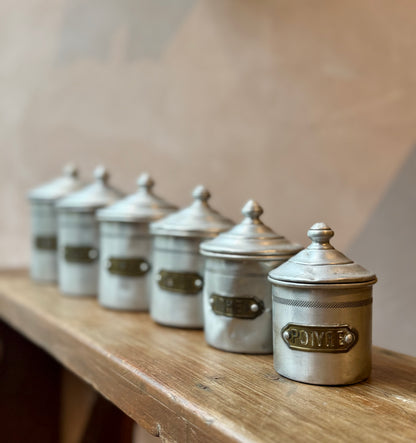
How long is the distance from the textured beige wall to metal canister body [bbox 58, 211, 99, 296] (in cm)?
41

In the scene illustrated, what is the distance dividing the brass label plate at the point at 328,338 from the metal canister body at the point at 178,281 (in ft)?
0.97

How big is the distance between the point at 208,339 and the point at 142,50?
1132 mm

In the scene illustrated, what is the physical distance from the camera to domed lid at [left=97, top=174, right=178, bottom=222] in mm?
1150

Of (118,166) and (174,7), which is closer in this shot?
(174,7)

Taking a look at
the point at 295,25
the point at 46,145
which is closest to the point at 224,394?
the point at 295,25

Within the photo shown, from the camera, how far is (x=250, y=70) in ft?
5.05

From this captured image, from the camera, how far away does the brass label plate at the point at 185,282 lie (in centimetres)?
100

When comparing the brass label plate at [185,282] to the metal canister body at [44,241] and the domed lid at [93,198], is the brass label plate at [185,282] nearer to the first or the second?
the domed lid at [93,198]

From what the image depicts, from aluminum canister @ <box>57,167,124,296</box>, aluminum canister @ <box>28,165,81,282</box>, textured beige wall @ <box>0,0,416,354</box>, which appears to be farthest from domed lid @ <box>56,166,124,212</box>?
textured beige wall @ <box>0,0,416,354</box>

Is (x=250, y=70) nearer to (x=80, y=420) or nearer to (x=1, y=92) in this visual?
(x=1, y=92)

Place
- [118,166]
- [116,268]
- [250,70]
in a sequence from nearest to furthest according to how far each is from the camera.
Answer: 1. [116,268]
2. [250,70]
3. [118,166]

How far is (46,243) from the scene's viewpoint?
1.47 metres

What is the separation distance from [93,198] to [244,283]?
0.55 meters

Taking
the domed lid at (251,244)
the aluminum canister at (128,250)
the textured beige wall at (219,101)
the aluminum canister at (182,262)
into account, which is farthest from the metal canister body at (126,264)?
the textured beige wall at (219,101)
